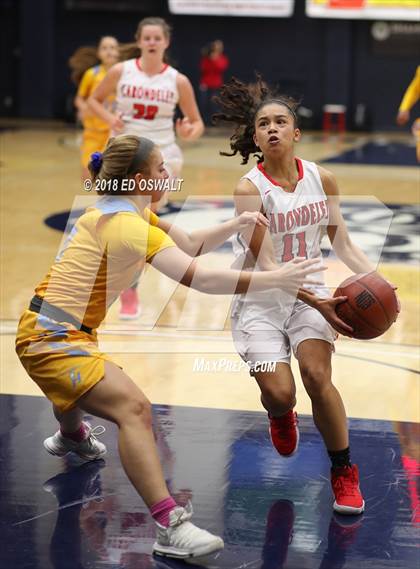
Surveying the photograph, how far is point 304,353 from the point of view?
15.0 feet

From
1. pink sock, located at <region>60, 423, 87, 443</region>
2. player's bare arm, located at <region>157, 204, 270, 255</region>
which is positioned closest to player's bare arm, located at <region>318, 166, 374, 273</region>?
player's bare arm, located at <region>157, 204, 270, 255</region>

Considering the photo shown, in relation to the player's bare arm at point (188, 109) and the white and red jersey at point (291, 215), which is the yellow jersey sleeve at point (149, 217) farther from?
the player's bare arm at point (188, 109)

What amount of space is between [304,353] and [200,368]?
193 centimetres

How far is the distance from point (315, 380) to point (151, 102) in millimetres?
4511

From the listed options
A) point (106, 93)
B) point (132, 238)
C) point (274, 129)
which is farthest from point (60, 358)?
point (106, 93)

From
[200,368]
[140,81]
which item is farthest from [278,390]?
[140,81]

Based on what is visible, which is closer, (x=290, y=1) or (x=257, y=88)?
(x=257, y=88)

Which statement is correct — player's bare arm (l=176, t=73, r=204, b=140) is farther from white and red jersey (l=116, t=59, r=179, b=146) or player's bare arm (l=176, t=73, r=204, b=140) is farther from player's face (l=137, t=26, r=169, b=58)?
player's face (l=137, t=26, r=169, b=58)

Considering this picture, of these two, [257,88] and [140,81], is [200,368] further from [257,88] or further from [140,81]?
[140,81]

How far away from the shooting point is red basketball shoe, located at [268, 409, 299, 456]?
15.9 ft

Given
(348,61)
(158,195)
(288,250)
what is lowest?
(348,61)

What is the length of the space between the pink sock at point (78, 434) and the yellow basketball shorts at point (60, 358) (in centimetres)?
67

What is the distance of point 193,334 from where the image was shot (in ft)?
23.6

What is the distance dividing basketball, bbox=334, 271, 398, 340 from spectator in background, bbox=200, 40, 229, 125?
17.5 m
